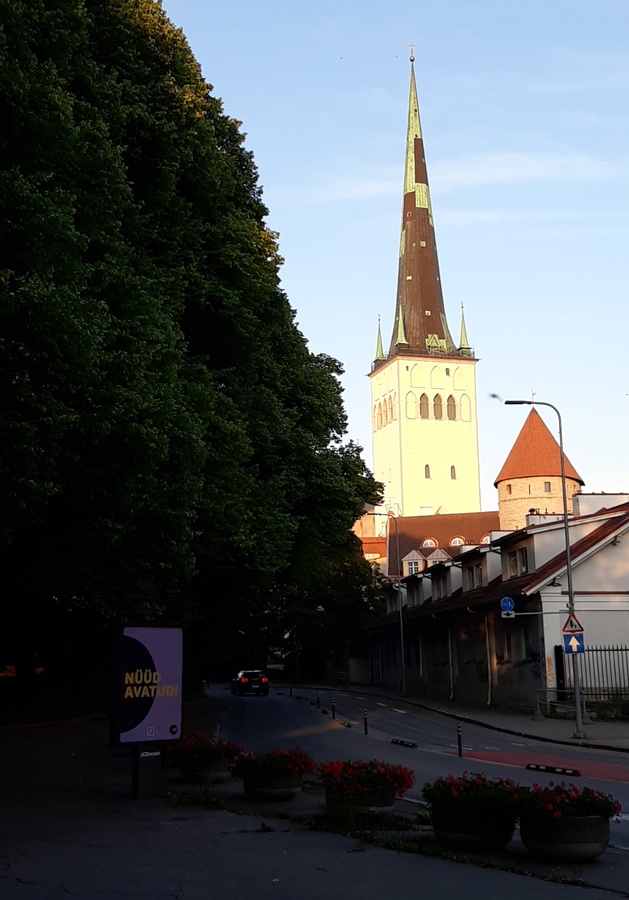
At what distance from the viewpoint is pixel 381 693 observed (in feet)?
202

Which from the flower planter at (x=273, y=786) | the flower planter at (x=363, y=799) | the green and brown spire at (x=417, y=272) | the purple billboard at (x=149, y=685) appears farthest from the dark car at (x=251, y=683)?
the green and brown spire at (x=417, y=272)

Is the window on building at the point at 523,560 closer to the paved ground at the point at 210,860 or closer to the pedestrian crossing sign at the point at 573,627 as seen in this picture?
the pedestrian crossing sign at the point at 573,627

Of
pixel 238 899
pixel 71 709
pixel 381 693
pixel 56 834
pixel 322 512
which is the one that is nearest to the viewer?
pixel 238 899

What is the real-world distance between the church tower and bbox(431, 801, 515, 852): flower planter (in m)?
128

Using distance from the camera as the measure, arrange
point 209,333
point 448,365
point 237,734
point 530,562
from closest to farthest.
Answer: point 209,333
point 237,734
point 530,562
point 448,365

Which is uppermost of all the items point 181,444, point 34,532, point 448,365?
point 448,365

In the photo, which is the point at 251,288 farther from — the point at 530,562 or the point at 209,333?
the point at 530,562

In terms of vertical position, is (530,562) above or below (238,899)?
above

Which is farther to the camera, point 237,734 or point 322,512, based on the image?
point 237,734

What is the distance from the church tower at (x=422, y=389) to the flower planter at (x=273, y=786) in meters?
125

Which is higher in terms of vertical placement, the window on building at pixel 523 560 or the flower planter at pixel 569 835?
the window on building at pixel 523 560

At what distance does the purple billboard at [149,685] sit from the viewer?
14016mm

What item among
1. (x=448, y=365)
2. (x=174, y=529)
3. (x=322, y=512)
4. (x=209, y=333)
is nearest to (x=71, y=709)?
(x=322, y=512)

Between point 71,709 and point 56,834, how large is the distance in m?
24.0
